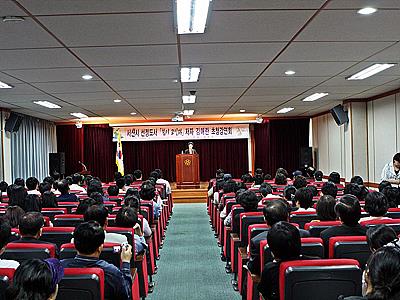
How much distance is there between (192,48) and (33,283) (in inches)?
148

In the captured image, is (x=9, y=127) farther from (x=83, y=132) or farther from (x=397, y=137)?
(x=397, y=137)

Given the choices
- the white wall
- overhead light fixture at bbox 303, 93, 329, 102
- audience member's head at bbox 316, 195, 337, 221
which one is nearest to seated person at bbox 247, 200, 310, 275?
audience member's head at bbox 316, 195, 337, 221

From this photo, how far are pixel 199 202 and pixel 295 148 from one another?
204 inches

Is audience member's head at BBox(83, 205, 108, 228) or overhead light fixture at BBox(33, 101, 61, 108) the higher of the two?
overhead light fixture at BBox(33, 101, 61, 108)

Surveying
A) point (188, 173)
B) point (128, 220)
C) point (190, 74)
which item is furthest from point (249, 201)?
point (188, 173)

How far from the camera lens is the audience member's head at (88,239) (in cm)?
296

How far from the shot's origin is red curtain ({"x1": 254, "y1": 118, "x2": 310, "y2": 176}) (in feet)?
58.0

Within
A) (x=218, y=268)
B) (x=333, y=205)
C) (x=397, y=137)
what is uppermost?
(x=397, y=137)

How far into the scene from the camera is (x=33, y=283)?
1900 mm

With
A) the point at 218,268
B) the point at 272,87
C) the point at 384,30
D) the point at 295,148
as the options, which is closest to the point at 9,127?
the point at 272,87

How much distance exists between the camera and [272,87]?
28.3 feet

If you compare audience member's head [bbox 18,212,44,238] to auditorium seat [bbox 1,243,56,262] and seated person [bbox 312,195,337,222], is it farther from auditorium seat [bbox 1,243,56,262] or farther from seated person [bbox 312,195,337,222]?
seated person [bbox 312,195,337,222]

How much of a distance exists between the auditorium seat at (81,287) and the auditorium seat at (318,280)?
967 millimetres

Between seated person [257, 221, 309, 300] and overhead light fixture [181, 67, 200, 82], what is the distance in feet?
13.1
